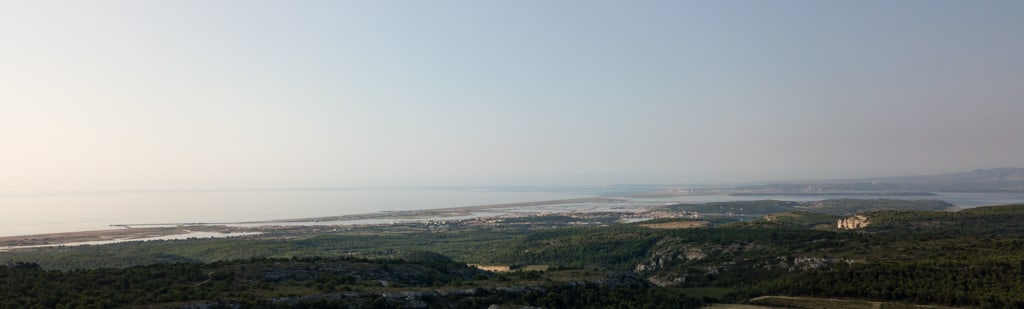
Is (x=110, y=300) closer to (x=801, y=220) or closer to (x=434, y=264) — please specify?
(x=434, y=264)

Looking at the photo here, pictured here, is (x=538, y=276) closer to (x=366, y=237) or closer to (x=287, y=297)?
(x=287, y=297)

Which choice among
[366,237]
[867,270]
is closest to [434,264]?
[867,270]

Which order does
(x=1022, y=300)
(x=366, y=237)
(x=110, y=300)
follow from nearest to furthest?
(x=110, y=300), (x=1022, y=300), (x=366, y=237)

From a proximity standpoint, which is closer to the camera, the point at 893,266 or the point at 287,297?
the point at 287,297

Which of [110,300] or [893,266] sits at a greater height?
[110,300]

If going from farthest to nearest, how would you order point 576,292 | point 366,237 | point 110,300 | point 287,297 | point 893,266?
1. point 366,237
2. point 893,266
3. point 576,292
4. point 287,297
5. point 110,300

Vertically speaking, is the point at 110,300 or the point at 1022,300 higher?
the point at 110,300

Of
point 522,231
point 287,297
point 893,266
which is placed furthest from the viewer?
point 522,231

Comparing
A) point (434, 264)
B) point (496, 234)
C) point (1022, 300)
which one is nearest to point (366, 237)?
point (496, 234)

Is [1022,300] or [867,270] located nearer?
[1022,300]
